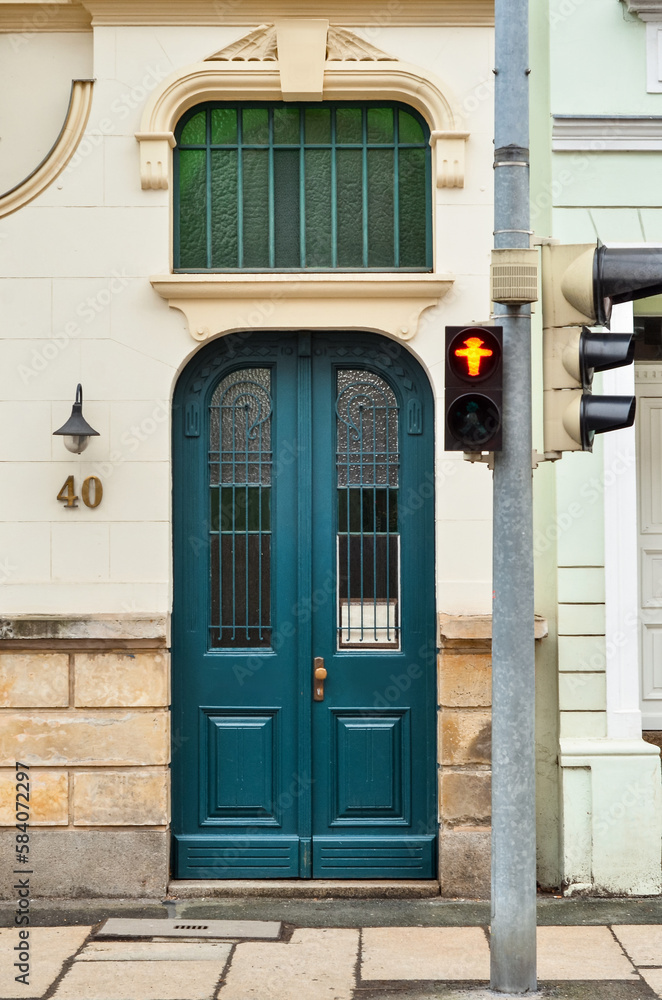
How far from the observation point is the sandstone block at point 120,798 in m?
6.63

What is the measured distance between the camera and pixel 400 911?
6.43m

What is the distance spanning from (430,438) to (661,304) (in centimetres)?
178

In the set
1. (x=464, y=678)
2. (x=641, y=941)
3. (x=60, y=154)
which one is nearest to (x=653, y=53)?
(x=60, y=154)

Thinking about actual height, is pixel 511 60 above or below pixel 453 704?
above

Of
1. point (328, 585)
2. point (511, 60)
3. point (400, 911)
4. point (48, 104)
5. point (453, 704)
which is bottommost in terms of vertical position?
point (400, 911)

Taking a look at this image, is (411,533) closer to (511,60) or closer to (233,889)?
(233,889)

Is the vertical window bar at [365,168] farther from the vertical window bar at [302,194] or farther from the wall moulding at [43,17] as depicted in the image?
the wall moulding at [43,17]

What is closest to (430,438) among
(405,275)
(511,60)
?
(405,275)

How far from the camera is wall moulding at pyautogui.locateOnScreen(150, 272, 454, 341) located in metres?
6.71

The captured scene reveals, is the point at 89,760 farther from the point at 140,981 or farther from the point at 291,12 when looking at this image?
the point at 291,12

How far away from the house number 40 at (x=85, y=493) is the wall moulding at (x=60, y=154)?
1.77 metres

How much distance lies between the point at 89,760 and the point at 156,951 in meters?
1.32

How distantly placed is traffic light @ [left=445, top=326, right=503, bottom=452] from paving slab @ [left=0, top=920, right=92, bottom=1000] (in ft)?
10.9

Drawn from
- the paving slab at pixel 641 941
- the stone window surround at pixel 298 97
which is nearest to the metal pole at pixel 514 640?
the paving slab at pixel 641 941
